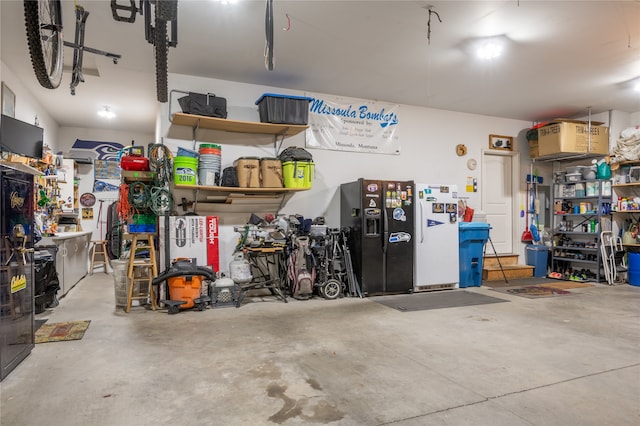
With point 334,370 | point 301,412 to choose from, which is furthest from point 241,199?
point 301,412

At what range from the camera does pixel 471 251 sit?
20.7 ft

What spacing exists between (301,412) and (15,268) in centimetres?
244

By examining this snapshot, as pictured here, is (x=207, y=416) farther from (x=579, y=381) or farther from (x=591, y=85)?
(x=591, y=85)

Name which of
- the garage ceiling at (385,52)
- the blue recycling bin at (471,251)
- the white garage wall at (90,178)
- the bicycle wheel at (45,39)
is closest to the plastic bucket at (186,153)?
the garage ceiling at (385,52)

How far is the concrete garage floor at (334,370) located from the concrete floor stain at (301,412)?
0.4 inches

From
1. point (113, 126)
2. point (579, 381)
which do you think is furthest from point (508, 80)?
point (113, 126)

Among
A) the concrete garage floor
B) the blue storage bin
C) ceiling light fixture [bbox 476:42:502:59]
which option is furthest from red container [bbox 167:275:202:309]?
ceiling light fixture [bbox 476:42:502:59]

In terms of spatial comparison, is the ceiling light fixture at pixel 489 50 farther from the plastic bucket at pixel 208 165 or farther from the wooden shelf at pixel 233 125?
the plastic bucket at pixel 208 165

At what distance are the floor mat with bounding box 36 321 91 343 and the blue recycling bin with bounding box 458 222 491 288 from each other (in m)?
5.29

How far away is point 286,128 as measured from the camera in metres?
5.40

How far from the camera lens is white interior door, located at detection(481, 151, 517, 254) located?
7.57 metres

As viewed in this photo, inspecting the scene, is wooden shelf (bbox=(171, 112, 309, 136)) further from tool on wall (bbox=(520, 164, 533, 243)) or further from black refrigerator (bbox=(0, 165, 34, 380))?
tool on wall (bbox=(520, 164, 533, 243))

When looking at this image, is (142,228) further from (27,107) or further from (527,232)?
(527,232)

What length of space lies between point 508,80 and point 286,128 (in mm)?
3299
